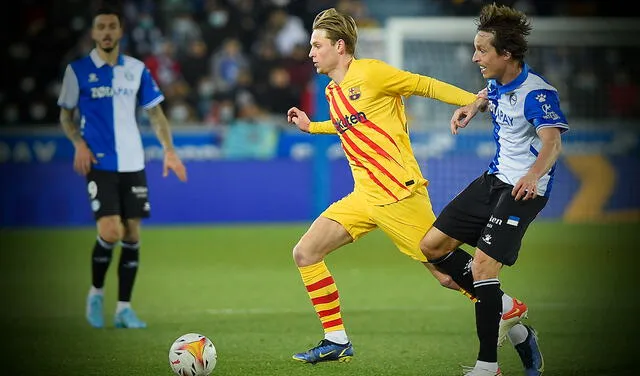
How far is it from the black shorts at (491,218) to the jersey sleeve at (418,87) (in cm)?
48

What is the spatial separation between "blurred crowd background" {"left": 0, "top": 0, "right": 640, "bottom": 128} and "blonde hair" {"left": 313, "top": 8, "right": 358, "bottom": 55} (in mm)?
9240

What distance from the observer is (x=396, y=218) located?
Answer: 6.37 m

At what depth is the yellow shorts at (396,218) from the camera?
6336 mm

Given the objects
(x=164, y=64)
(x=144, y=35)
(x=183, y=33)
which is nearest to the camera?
(x=164, y=64)

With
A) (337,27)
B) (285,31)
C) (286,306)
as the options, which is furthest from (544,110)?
(285,31)

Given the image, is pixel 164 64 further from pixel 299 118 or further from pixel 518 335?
pixel 518 335

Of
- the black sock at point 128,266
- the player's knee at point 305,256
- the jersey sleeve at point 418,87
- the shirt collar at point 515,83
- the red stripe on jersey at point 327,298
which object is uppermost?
the shirt collar at point 515,83

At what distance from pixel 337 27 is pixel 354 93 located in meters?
0.41

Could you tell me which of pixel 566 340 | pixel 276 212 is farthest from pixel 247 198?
pixel 566 340

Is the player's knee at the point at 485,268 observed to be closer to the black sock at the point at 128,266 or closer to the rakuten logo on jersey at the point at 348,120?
the rakuten logo on jersey at the point at 348,120

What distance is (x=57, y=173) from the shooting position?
595 inches

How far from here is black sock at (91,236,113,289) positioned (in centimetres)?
816

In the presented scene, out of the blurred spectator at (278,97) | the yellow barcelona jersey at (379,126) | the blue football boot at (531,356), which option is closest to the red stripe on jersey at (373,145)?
the yellow barcelona jersey at (379,126)

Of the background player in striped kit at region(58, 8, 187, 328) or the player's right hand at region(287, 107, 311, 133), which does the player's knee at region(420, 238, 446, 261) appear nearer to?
the player's right hand at region(287, 107, 311, 133)
